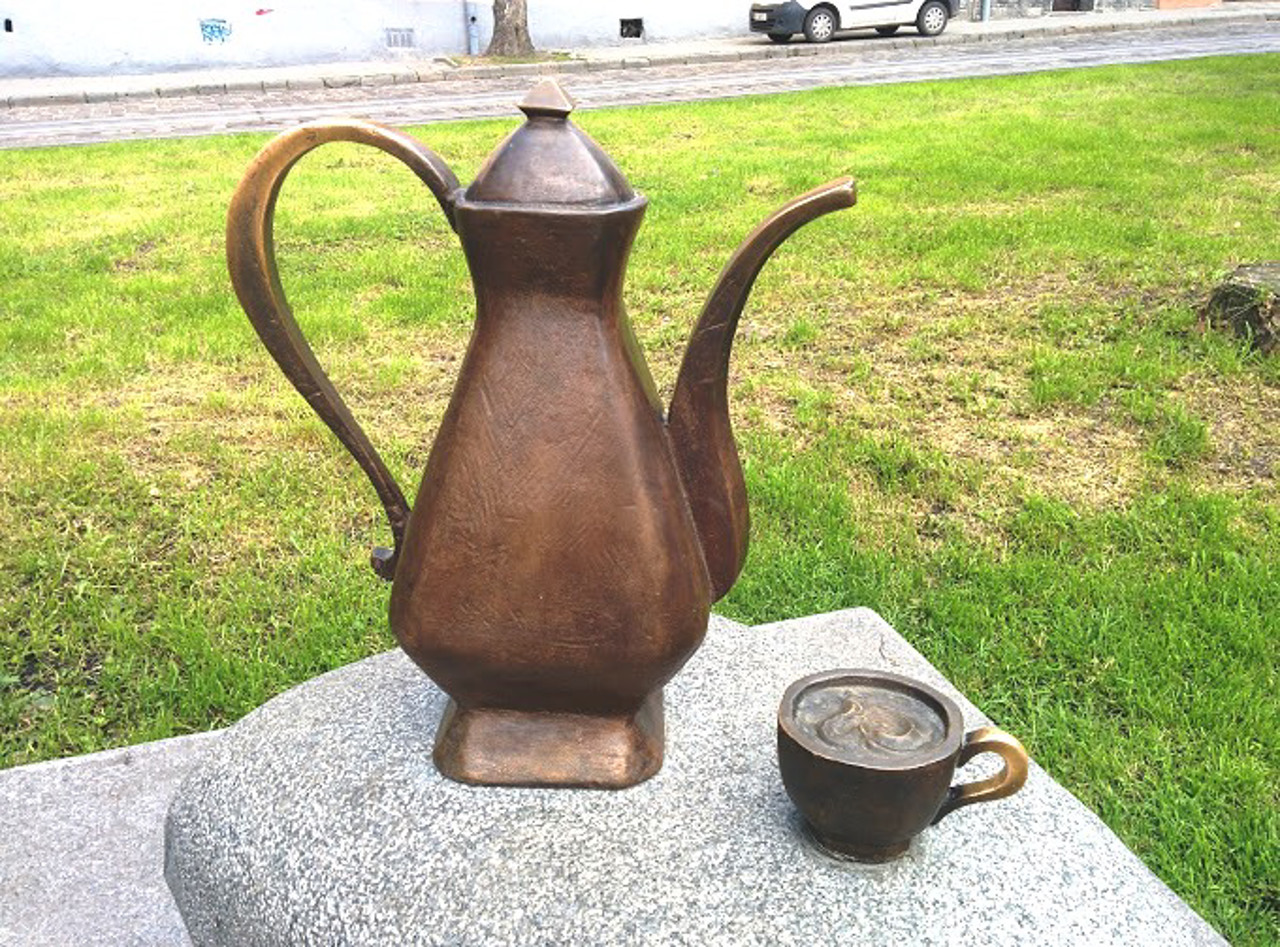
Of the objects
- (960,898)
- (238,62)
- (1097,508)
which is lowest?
(1097,508)

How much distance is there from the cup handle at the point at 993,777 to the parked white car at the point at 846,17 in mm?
12794

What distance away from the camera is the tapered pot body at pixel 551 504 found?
147cm

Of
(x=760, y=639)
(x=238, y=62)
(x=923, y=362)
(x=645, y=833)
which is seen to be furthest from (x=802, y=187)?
(x=238, y=62)

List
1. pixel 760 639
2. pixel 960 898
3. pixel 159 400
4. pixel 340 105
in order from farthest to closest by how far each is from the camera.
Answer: pixel 340 105, pixel 159 400, pixel 760 639, pixel 960 898

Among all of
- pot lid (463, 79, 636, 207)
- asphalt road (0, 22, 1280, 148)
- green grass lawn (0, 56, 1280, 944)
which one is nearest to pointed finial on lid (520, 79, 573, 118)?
pot lid (463, 79, 636, 207)

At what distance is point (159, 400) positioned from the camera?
3914 millimetres

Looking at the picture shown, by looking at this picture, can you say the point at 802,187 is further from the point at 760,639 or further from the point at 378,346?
the point at 760,639

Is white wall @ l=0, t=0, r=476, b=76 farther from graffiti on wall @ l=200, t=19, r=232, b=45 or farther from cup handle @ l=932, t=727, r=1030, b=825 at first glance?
cup handle @ l=932, t=727, r=1030, b=825

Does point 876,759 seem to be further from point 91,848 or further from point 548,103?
point 91,848

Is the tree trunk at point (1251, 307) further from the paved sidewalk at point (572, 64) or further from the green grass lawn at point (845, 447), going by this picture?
the paved sidewalk at point (572, 64)

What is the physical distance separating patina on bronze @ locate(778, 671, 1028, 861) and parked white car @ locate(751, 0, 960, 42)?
41.8 feet

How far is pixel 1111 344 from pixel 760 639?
2.58 m

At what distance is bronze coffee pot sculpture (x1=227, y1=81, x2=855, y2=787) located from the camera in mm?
1435

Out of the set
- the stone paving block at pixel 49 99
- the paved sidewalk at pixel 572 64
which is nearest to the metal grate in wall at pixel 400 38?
the paved sidewalk at pixel 572 64
